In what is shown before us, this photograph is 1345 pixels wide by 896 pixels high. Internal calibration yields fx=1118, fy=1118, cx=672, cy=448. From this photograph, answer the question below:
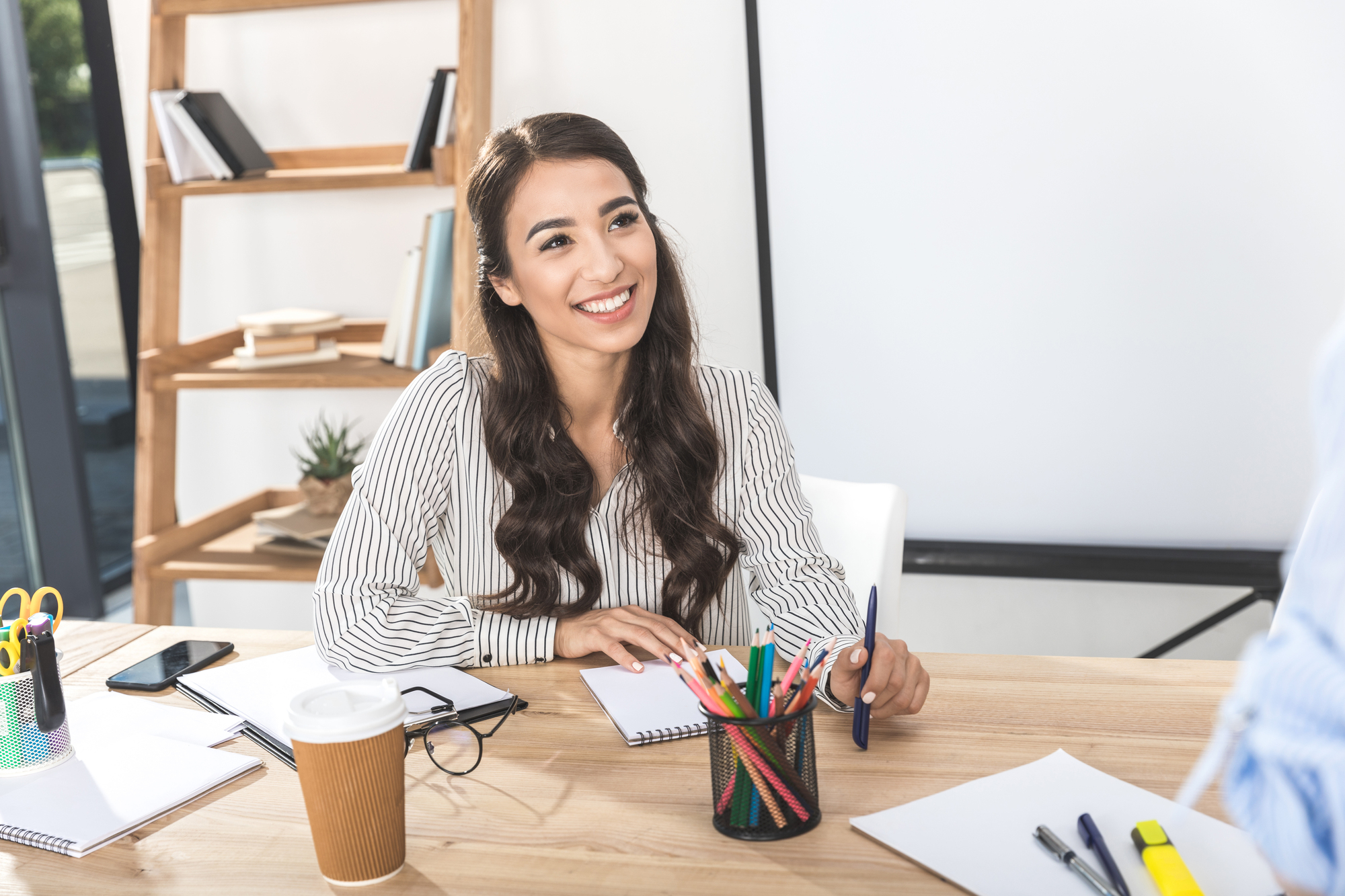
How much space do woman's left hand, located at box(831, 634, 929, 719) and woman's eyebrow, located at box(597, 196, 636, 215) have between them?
0.71 metres

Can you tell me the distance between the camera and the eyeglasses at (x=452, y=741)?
104 cm

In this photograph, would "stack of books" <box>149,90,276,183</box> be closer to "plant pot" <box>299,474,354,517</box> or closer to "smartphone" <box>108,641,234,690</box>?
"plant pot" <box>299,474,354,517</box>

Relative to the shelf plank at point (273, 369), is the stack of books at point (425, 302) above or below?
above

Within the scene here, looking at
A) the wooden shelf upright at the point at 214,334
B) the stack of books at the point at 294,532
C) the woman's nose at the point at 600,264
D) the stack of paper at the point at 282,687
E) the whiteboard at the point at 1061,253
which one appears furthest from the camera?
the stack of books at the point at 294,532

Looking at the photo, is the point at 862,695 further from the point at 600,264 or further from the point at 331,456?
the point at 331,456

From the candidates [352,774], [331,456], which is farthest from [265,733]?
[331,456]

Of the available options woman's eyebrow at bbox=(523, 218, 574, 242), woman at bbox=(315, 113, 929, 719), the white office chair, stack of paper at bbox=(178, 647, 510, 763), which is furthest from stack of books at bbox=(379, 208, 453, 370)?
stack of paper at bbox=(178, 647, 510, 763)

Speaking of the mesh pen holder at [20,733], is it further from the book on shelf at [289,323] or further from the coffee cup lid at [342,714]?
the book on shelf at [289,323]

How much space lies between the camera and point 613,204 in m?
1.52

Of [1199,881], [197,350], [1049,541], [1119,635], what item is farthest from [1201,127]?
[197,350]

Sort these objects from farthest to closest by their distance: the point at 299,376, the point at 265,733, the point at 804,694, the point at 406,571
A: 1. the point at 299,376
2. the point at 406,571
3. the point at 265,733
4. the point at 804,694

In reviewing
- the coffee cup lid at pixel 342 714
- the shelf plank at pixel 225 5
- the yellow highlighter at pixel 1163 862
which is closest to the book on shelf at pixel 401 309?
the shelf plank at pixel 225 5

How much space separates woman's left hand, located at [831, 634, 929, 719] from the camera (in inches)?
41.9

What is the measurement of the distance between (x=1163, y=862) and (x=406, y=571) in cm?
97
